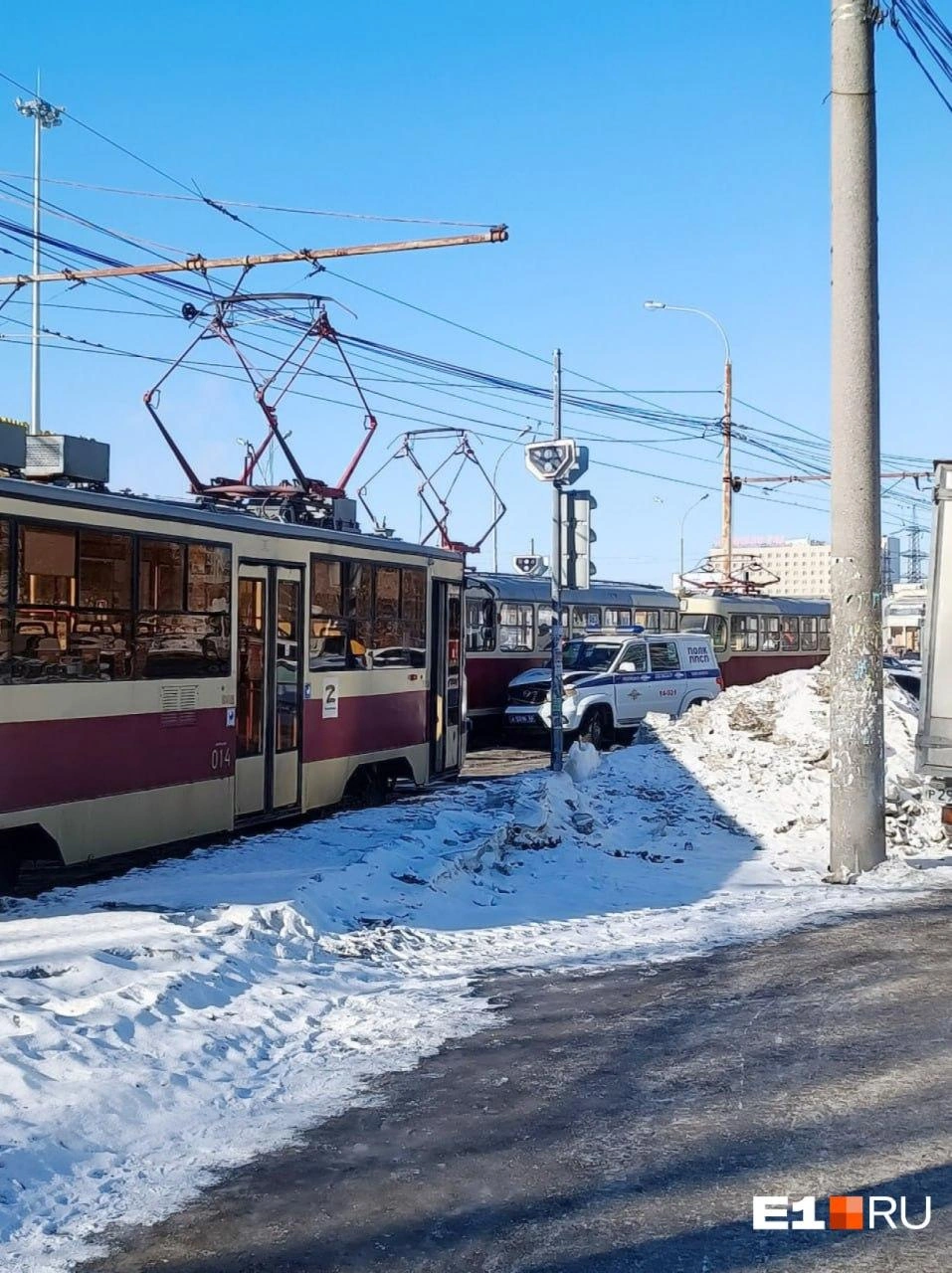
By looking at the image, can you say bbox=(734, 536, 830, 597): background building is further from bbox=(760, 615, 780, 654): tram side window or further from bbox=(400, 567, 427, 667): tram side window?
bbox=(400, 567, 427, 667): tram side window

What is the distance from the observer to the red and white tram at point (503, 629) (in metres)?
24.1

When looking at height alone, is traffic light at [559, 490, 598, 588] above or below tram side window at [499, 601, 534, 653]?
above

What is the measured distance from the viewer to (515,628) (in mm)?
25047

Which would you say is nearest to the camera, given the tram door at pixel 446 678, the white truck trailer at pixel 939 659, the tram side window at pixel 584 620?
the white truck trailer at pixel 939 659

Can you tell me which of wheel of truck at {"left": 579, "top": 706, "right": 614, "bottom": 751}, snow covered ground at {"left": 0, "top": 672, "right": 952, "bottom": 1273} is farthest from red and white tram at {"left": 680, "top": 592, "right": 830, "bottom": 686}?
snow covered ground at {"left": 0, "top": 672, "right": 952, "bottom": 1273}

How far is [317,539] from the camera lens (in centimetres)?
1363

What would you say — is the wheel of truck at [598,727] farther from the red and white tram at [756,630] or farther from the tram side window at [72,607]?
the tram side window at [72,607]

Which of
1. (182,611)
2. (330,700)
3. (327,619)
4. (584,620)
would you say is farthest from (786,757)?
(584,620)

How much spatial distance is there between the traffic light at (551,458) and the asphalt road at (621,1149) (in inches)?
328

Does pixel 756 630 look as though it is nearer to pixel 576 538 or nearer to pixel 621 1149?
pixel 576 538

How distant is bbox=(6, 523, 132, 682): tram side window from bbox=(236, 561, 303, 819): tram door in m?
1.86

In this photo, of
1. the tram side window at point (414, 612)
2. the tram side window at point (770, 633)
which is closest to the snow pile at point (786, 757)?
the tram side window at point (414, 612)

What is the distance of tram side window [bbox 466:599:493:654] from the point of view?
2403 centimetres

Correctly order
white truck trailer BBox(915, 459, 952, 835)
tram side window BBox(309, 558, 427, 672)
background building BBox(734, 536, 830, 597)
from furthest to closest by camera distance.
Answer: background building BBox(734, 536, 830, 597) < tram side window BBox(309, 558, 427, 672) < white truck trailer BBox(915, 459, 952, 835)
